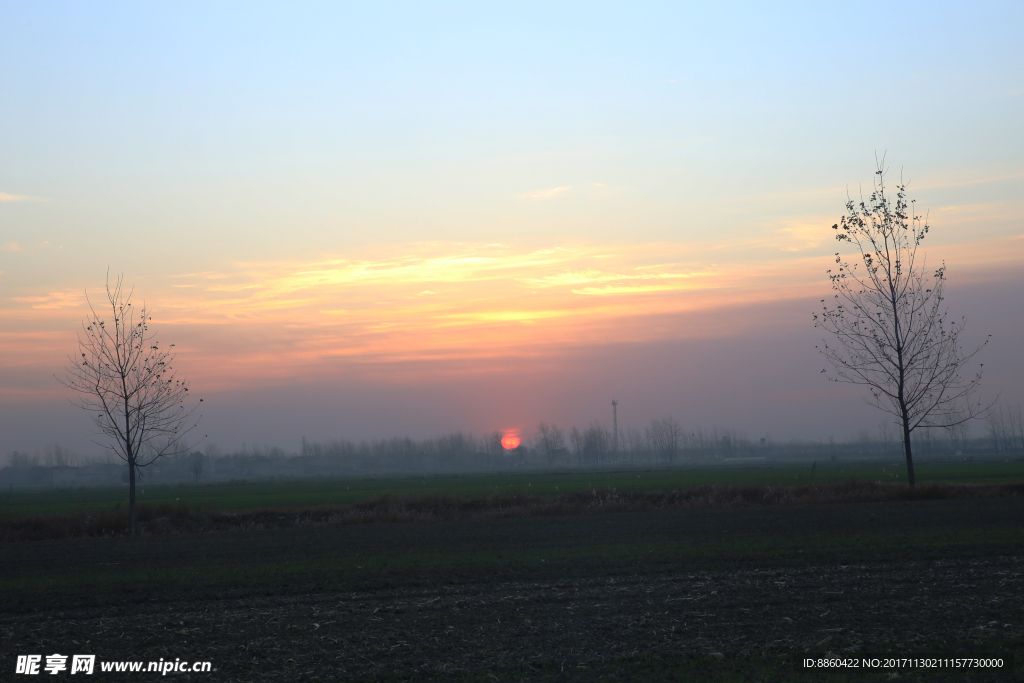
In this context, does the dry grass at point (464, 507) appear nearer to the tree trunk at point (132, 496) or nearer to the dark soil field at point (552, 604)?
the tree trunk at point (132, 496)

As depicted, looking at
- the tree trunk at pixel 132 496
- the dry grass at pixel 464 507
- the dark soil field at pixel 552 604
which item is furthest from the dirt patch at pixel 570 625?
the dry grass at pixel 464 507

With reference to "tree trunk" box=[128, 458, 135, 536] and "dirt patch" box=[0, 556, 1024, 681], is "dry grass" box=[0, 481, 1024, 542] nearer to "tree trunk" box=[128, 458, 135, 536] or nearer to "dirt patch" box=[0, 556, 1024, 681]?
"tree trunk" box=[128, 458, 135, 536]

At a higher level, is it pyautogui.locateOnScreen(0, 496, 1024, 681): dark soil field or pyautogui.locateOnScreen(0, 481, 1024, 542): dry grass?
pyautogui.locateOnScreen(0, 496, 1024, 681): dark soil field

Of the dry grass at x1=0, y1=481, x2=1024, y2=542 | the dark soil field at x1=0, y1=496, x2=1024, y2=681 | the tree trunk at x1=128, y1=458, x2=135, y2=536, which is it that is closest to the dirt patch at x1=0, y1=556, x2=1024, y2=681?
the dark soil field at x1=0, y1=496, x2=1024, y2=681

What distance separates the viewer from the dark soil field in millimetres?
8828

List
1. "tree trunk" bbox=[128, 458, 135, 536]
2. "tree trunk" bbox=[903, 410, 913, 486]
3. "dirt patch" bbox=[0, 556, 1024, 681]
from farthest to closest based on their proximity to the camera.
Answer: "tree trunk" bbox=[903, 410, 913, 486] → "tree trunk" bbox=[128, 458, 135, 536] → "dirt patch" bbox=[0, 556, 1024, 681]

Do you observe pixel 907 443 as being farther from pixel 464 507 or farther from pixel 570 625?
pixel 570 625

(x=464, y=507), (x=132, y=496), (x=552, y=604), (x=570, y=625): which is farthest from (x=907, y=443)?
(x=132, y=496)

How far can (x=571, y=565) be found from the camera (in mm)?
16875

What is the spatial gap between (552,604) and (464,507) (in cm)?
2723

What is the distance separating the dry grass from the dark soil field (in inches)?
437

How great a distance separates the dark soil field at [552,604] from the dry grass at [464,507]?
11088mm

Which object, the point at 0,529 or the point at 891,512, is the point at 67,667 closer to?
the point at 891,512

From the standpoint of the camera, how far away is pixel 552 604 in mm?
12398
